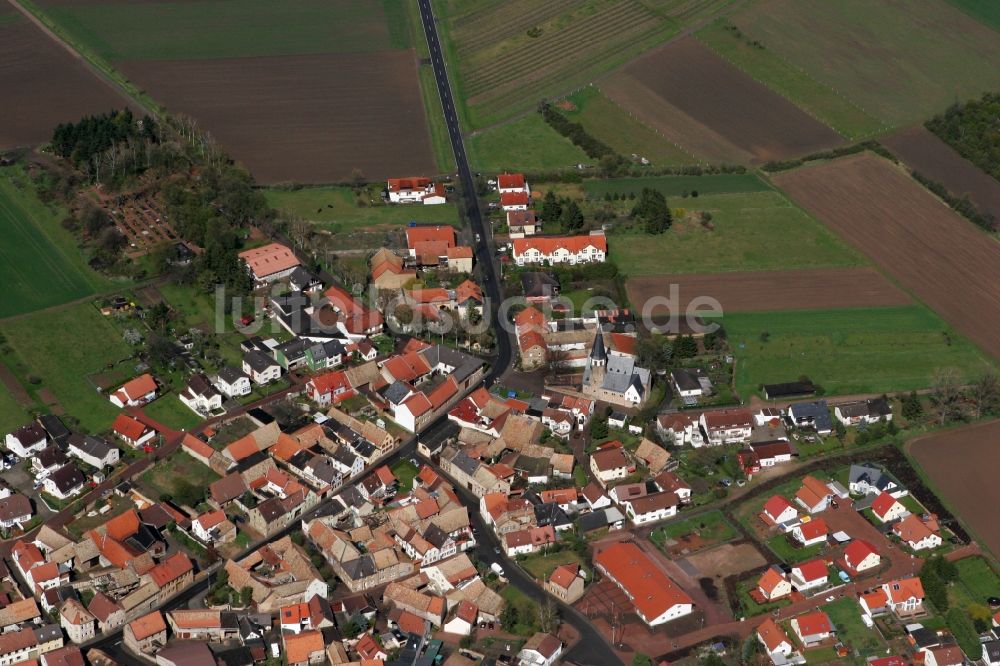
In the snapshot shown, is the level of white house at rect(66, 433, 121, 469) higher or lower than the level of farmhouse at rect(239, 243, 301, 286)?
lower

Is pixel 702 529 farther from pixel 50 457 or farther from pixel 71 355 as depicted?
pixel 71 355

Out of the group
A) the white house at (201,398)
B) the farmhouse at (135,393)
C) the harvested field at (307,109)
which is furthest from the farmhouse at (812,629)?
the harvested field at (307,109)

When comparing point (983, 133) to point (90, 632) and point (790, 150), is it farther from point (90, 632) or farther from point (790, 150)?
point (90, 632)

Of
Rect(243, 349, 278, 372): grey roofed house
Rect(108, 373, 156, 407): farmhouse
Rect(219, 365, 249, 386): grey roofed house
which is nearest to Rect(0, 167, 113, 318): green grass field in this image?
Rect(108, 373, 156, 407): farmhouse

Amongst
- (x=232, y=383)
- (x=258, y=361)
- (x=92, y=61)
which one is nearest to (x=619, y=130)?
(x=258, y=361)

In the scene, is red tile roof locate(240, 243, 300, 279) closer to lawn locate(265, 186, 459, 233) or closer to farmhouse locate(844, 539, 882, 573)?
lawn locate(265, 186, 459, 233)

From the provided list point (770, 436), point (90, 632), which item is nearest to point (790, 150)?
point (770, 436)

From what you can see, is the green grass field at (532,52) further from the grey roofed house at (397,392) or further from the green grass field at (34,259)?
the grey roofed house at (397,392)
